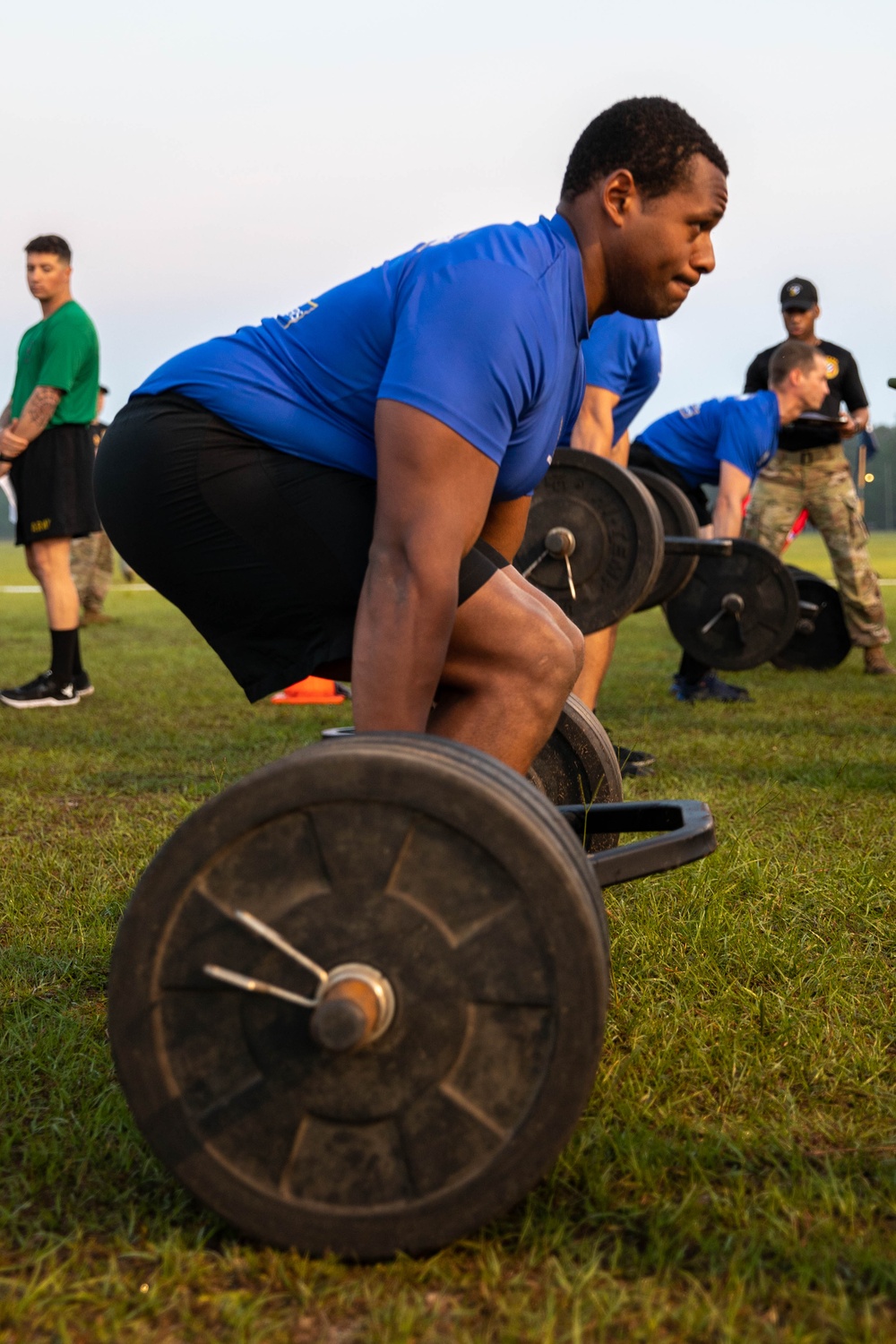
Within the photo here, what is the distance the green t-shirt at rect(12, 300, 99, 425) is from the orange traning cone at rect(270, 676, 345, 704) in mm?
1890

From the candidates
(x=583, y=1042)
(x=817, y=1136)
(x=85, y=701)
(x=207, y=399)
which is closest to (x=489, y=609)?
(x=207, y=399)

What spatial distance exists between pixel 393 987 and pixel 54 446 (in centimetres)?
618

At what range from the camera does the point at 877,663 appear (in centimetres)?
884

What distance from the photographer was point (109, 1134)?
2059mm

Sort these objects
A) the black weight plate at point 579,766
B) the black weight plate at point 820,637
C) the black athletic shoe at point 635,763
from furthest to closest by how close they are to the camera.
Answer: the black weight plate at point 820,637, the black athletic shoe at point 635,763, the black weight plate at point 579,766

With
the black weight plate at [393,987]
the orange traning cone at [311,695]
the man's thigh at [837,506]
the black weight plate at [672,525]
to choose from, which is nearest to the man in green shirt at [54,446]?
the orange traning cone at [311,695]

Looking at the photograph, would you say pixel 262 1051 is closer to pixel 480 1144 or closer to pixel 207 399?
pixel 480 1144

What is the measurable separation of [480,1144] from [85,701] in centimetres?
626

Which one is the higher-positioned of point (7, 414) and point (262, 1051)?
point (7, 414)

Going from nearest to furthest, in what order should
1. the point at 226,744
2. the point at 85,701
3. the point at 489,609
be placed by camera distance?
the point at 489,609 → the point at 226,744 → the point at 85,701

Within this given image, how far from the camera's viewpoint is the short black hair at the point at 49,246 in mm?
7324

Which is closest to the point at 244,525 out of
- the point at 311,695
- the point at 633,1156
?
the point at 633,1156

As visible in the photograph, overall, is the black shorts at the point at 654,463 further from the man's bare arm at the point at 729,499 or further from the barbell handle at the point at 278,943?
the barbell handle at the point at 278,943

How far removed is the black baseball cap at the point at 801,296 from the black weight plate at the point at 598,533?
466cm
